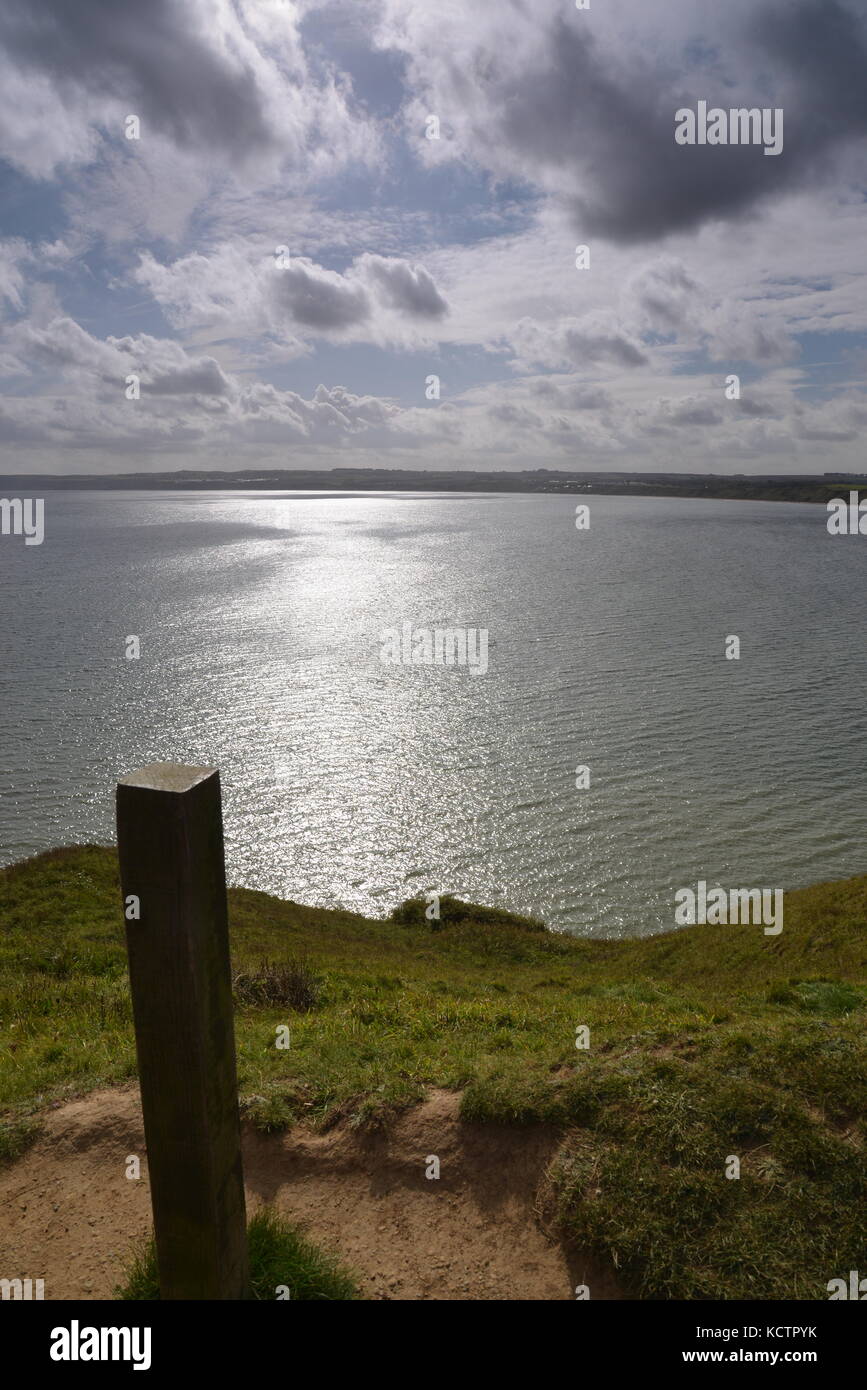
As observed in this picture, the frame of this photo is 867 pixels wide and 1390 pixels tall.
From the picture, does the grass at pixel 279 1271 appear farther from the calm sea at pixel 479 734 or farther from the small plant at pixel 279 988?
the calm sea at pixel 479 734

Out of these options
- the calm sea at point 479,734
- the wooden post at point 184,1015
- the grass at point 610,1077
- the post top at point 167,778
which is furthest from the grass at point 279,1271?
the calm sea at point 479,734

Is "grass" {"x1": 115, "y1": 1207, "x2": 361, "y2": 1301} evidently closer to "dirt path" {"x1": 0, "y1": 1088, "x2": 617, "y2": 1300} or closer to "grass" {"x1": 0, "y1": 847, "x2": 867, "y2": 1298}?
"dirt path" {"x1": 0, "y1": 1088, "x2": 617, "y2": 1300}

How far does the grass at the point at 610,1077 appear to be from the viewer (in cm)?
607

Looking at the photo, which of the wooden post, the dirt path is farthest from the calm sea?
the wooden post

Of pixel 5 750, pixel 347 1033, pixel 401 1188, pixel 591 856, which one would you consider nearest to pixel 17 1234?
pixel 401 1188

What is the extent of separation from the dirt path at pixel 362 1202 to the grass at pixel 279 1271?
26 cm

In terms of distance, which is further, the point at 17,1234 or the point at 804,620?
the point at 804,620

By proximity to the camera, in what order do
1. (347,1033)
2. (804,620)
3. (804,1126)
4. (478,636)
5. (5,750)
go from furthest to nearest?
(804,620), (478,636), (5,750), (347,1033), (804,1126)

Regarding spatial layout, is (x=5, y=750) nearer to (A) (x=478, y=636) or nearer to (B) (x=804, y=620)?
(A) (x=478, y=636)

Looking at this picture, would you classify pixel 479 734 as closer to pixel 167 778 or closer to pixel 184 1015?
pixel 184 1015

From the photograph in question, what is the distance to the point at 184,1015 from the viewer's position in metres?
4.46

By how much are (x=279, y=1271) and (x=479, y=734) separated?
33.4 m

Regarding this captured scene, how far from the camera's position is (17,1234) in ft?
21.4

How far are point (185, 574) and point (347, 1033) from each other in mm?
90458
